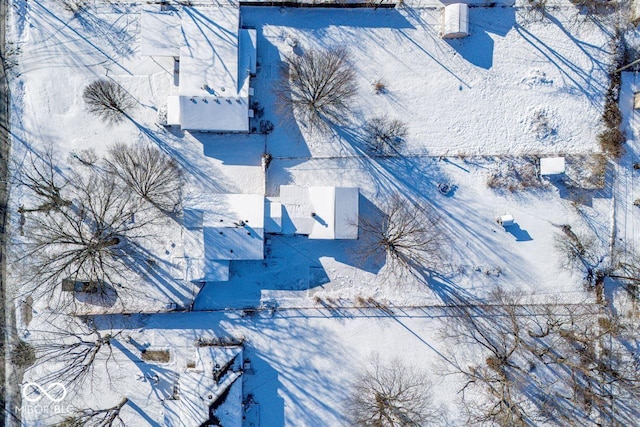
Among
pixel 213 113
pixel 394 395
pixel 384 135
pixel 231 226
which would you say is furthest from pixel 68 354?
pixel 384 135

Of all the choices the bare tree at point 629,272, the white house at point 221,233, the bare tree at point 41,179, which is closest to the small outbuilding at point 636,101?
the bare tree at point 629,272

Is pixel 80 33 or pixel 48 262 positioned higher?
pixel 80 33

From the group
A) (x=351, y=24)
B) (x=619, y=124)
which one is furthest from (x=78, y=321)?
(x=619, y=124)

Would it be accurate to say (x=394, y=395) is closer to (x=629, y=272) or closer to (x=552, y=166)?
(x=629, y=272)

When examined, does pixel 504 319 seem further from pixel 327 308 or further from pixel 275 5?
pixel 275 5

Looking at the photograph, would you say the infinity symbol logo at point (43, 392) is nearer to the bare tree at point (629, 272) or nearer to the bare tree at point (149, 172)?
the bare tree at point (149, 172)

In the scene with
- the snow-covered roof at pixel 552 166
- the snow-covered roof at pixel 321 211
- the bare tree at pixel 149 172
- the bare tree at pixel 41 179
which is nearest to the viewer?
the snow-covered roof at pixel 321 211
